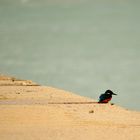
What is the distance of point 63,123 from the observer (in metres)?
15.2

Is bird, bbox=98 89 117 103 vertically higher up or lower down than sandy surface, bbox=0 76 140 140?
higher up

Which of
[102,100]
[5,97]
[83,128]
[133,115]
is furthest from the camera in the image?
[5,97]

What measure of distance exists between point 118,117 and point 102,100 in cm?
462

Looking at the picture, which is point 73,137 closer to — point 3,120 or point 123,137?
point 123,137

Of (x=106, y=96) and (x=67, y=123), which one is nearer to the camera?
(x=67, y=123)

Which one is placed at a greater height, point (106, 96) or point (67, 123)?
point (106, 96)

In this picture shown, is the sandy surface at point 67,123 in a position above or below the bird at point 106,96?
below

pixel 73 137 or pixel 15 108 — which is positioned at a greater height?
pixel 15 108

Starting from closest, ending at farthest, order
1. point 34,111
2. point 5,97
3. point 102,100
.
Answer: point 34,111 → point 102,100 → point 5,97

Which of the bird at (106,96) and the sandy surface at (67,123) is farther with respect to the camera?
the bird at (106,96)

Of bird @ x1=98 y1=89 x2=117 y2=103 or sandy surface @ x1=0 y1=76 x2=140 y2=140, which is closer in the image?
sandy surface @ x1=0 y1=76 x2=140 y2=140

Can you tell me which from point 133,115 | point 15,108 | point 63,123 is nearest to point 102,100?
point 133,115

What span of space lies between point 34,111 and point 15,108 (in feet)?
3.96

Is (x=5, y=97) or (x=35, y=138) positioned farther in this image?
(x=5, y=97)
